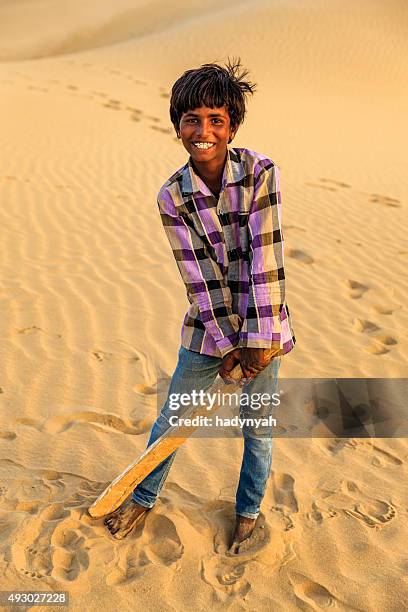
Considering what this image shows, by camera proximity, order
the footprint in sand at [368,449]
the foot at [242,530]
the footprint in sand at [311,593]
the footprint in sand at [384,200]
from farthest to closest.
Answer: the footprint in sand at [384,200] < the footprint in sand at [368,449] < the foot at [242,530] < the footprint in sand at [311,593]

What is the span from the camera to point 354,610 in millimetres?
2455

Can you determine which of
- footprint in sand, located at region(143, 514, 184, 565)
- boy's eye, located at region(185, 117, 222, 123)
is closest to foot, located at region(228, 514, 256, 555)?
footprint in sand, located at region(143, 514, 184, 565)

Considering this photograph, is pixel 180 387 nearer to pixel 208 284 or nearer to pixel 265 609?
pixel 208 284

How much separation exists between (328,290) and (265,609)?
3663 mm

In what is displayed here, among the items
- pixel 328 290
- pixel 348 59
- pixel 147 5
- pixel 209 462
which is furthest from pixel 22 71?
pixel 147 5

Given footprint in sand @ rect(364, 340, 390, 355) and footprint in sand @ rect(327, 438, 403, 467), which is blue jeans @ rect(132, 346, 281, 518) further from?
footprint in sand @ rect(364, 340, 390, 355)

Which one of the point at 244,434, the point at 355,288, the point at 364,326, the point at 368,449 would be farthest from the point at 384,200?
the point at 244,434

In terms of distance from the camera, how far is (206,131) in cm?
224

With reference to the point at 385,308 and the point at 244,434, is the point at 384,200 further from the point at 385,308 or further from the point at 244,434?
the point at 244,434

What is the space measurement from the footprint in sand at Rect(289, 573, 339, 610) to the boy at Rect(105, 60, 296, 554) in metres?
0.78

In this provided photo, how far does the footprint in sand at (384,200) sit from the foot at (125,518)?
7255 millimetres

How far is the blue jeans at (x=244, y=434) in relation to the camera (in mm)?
2496

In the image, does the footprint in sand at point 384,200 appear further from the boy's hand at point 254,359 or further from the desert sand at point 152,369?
the boy's hand at point 254,359

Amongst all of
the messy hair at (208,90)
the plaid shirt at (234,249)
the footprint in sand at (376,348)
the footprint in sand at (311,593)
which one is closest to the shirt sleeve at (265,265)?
the plaid shirt at (234,249)
